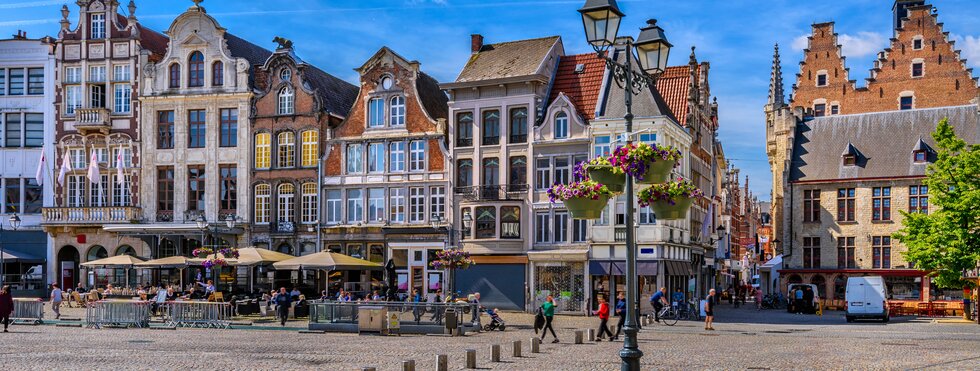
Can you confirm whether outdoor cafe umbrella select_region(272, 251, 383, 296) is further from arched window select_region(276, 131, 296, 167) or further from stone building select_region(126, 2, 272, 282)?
stone building select_region(126, 2, 272, 282)

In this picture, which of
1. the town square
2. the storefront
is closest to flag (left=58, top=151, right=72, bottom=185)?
the town square

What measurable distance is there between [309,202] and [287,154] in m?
2.45

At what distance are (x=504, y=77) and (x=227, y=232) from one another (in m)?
14.8

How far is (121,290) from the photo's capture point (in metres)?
42.1

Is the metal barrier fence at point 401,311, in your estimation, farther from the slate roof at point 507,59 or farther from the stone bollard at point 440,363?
the slate roof at point 507,59

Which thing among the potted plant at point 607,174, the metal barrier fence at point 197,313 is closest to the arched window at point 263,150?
the metal barrier fence at point 197,313

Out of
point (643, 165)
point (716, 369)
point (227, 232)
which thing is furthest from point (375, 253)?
point (643, 165)

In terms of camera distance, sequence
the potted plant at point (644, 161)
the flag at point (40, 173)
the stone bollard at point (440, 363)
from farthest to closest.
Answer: the flag at point (40, 173), the stone bollard at point (440, 363), the potted plant at point (644, 161)

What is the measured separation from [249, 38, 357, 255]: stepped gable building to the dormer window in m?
8.76

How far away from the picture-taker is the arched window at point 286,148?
48656mm

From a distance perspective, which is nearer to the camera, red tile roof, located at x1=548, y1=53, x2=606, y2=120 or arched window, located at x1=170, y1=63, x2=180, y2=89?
red tile roof, located at x1=548, y1=53, x2=606, y2=120

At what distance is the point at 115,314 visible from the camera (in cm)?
3106

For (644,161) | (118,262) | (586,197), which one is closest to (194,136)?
(118,262)

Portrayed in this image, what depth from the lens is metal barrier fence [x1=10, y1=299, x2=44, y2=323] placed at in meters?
32.4
